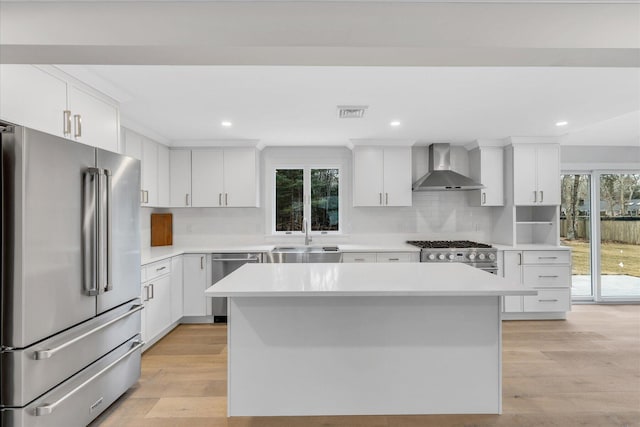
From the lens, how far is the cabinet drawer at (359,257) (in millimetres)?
4383

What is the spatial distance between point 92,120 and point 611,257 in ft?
22.1

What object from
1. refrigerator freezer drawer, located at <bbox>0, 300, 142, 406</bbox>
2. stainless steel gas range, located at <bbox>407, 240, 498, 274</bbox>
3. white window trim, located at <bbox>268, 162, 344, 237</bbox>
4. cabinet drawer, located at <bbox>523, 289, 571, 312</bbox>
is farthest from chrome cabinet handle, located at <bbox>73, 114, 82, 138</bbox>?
cabinet drawer, located at <bbox>523, 289, 571, 312</bbox>

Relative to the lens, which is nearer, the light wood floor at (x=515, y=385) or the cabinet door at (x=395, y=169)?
the light wood floor at (x=515, y=385)

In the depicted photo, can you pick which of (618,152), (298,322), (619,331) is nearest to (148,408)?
(298,322)

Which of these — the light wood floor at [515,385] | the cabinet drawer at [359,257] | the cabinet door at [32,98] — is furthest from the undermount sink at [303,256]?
the cabinet door at [32,98]

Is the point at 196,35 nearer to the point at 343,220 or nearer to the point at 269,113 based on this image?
the point at 269,113

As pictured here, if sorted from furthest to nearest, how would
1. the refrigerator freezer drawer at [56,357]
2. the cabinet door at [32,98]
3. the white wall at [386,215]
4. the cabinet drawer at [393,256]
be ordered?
the white wall at [386,215], the cabinet drawer at [393,256], the cabinet door at [32,98], the refrigerator freezer drawer at [56,357]

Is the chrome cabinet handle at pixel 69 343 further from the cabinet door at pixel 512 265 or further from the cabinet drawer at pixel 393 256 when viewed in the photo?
the cabinet door at pixel 512 265

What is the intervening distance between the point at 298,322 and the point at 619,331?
155 inches

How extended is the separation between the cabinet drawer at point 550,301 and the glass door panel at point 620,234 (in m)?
1.46

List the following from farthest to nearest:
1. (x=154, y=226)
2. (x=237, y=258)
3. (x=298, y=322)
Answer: (x=154, y=226)
(x=237, y=258)
(x=298, y=322)

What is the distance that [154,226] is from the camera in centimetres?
469

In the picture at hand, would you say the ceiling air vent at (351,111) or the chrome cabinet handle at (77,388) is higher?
the ceiling air vent at (351,111)

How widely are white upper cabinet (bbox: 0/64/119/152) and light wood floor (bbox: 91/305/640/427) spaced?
1901 mm
